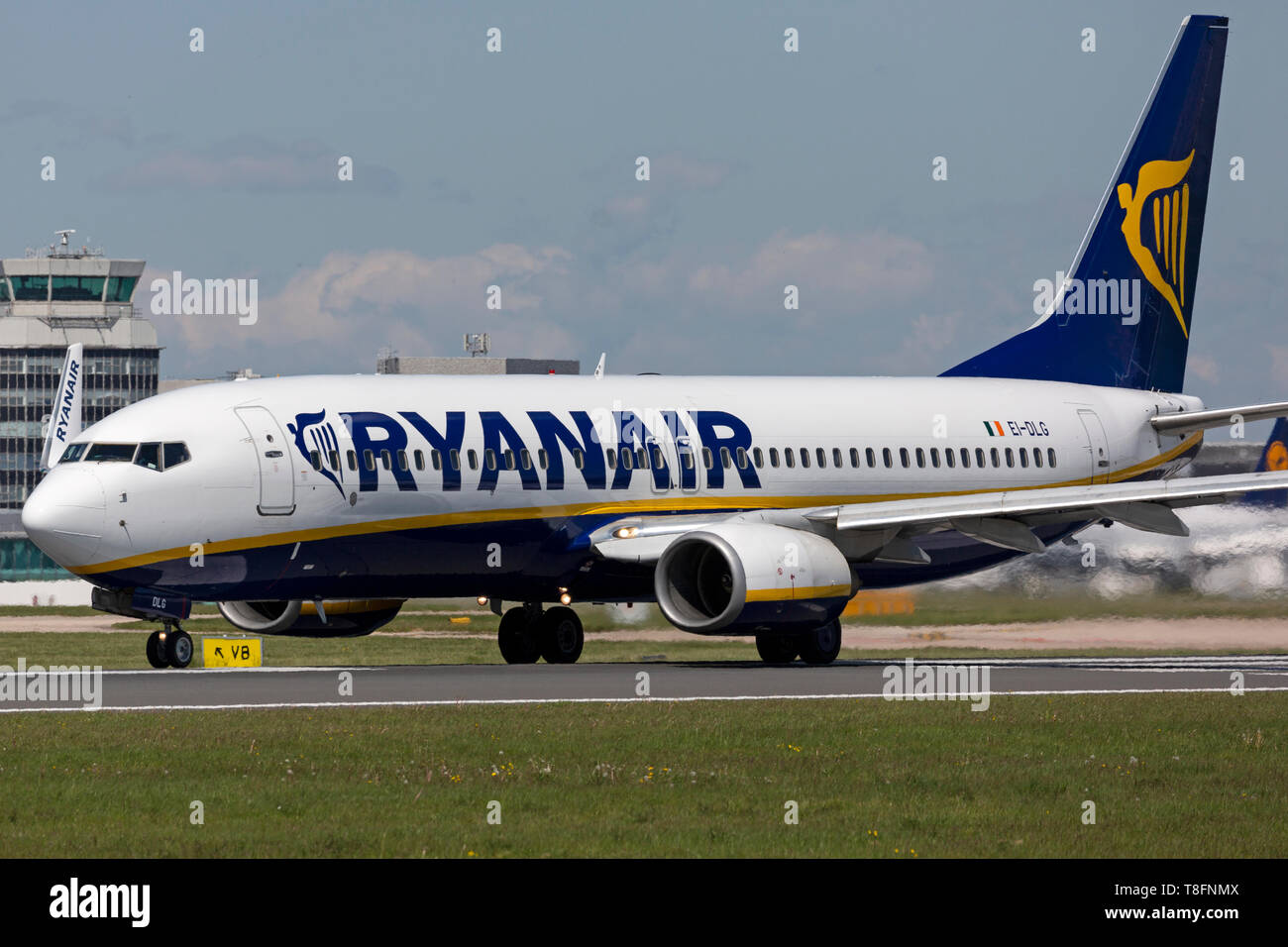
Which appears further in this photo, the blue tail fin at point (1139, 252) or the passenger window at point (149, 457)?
the blue tail fin at point (1139, 252)

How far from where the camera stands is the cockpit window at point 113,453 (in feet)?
101

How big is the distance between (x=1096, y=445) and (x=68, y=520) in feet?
67.3

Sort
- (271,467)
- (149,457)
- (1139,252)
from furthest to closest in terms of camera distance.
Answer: (1139,252) → (271,467) → (149,457)

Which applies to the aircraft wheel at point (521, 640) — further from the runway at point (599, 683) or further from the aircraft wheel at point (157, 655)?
the aircraft wheel at point (157, 655)

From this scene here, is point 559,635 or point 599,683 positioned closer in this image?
point 599,683

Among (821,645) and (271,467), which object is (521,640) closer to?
(821,645)

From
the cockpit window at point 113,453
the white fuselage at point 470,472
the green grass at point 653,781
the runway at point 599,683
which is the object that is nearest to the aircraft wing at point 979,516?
the white fuselage at point 470,472

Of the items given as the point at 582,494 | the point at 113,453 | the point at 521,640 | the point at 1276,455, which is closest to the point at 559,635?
the point at 521,640

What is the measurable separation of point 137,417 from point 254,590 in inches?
121

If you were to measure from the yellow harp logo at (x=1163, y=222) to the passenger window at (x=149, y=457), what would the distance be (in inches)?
838

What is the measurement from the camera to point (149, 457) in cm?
3091

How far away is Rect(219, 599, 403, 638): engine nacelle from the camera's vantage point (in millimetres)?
35188

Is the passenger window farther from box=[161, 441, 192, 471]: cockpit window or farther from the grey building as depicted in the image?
the grey building
